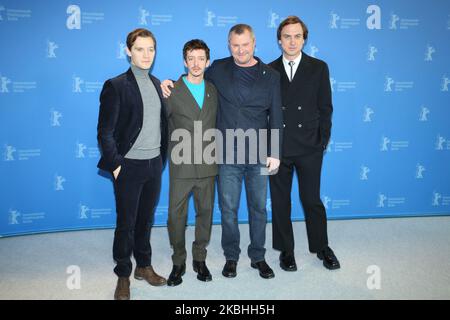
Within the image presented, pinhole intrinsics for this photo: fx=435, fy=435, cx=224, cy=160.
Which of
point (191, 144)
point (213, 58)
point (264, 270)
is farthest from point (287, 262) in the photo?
point (213, 58)

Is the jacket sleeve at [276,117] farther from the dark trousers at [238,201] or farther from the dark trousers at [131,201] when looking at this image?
the dark trousers at [131,201]

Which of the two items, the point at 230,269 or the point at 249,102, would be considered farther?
the point at 230,269

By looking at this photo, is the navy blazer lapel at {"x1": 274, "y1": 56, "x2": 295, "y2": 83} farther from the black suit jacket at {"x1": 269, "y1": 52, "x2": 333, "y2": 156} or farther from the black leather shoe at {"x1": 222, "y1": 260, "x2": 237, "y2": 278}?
the black leather shoe at {"x1": 222, "y1": 260, "x2": 237, "y2": 278}

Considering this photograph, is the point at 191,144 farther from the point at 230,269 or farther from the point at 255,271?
the point at 255,271

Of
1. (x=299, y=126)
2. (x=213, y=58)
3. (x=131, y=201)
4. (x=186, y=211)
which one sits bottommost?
(x=186, y=211)

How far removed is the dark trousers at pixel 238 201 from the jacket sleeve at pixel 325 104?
0.61m

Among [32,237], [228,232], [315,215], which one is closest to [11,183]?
[32,237]

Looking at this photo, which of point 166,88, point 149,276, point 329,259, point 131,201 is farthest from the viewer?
point 329,259

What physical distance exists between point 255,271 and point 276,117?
1183 millimetres

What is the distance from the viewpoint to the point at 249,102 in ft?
9.91

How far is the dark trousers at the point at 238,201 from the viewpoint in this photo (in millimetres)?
3119

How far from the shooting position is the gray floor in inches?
117

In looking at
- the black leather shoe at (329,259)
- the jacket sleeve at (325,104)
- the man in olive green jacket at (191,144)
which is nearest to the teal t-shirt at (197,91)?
the man in olive green jacket at (191,144)

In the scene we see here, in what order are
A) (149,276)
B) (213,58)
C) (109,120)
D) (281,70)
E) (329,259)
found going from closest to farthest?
(109,120)
(149,276)
(281,70)
(329,259)
(213,58)
